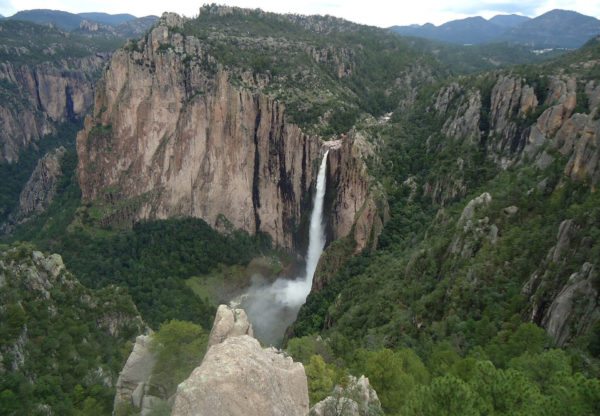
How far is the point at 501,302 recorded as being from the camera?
35.7m

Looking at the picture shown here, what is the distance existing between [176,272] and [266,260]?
1562cm

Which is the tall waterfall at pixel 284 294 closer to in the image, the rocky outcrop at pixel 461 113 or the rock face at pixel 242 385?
the rocky outcrop at pixel 461 113

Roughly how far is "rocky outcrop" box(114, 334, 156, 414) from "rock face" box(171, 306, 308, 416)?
10.7m

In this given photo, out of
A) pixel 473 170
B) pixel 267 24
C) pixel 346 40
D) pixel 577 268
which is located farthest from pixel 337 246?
pixel 346 40

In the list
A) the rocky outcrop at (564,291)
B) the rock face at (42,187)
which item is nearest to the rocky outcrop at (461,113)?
the rocky outcrop at (564,291)

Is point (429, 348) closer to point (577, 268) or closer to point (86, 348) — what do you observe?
point (577, 268)

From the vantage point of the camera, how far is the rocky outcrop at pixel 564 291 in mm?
26625

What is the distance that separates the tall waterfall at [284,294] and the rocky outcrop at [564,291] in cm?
4125

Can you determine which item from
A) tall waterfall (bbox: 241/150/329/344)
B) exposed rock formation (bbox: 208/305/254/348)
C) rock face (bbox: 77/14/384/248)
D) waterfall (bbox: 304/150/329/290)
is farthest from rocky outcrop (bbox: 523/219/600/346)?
rock face (bbox: 77/14/384/248)

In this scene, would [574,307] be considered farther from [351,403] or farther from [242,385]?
[242,385]

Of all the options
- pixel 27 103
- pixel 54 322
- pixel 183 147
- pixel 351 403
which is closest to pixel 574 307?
pixel 351 403

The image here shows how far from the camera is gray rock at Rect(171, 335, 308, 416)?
54.6 feet

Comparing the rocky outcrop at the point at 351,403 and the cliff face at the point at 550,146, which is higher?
the cliff face at the point at 550,146

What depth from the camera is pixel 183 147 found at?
98.7 metres
